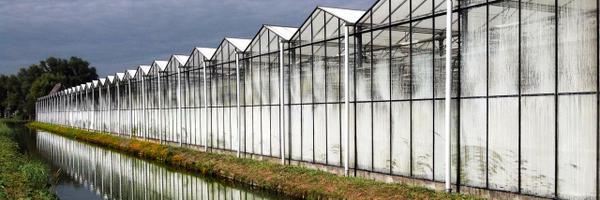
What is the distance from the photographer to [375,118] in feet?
67.9

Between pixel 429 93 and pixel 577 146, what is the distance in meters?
5.29

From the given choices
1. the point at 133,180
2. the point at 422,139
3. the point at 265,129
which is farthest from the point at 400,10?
the point at 133,180

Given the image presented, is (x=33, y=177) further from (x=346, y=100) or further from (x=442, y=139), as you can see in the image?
(x=442, y=139)

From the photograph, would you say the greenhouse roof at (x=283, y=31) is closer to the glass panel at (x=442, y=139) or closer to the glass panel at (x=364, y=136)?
the glass panel at (x=364, y=136)

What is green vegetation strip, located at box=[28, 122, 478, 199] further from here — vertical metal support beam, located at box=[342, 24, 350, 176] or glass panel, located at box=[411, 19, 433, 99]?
glass panel, located at box=[411, 19, 433, 99]

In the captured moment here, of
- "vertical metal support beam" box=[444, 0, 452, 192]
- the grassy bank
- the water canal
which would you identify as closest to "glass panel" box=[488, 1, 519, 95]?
"vertical metal support beam" box=[444, 0, 452, 192]

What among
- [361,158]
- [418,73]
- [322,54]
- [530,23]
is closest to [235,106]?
[322,54]

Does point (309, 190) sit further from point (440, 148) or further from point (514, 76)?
point (514, 76)

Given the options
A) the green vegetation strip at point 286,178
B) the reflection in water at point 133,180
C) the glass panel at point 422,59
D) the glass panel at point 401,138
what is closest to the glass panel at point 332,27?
the glass panel at point 422,59

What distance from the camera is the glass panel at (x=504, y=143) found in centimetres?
1543

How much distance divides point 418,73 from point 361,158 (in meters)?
4.30

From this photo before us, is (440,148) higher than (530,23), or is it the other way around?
(530,23)

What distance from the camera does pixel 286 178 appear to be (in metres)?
22.3

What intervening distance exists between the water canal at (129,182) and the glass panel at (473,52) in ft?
27.4
